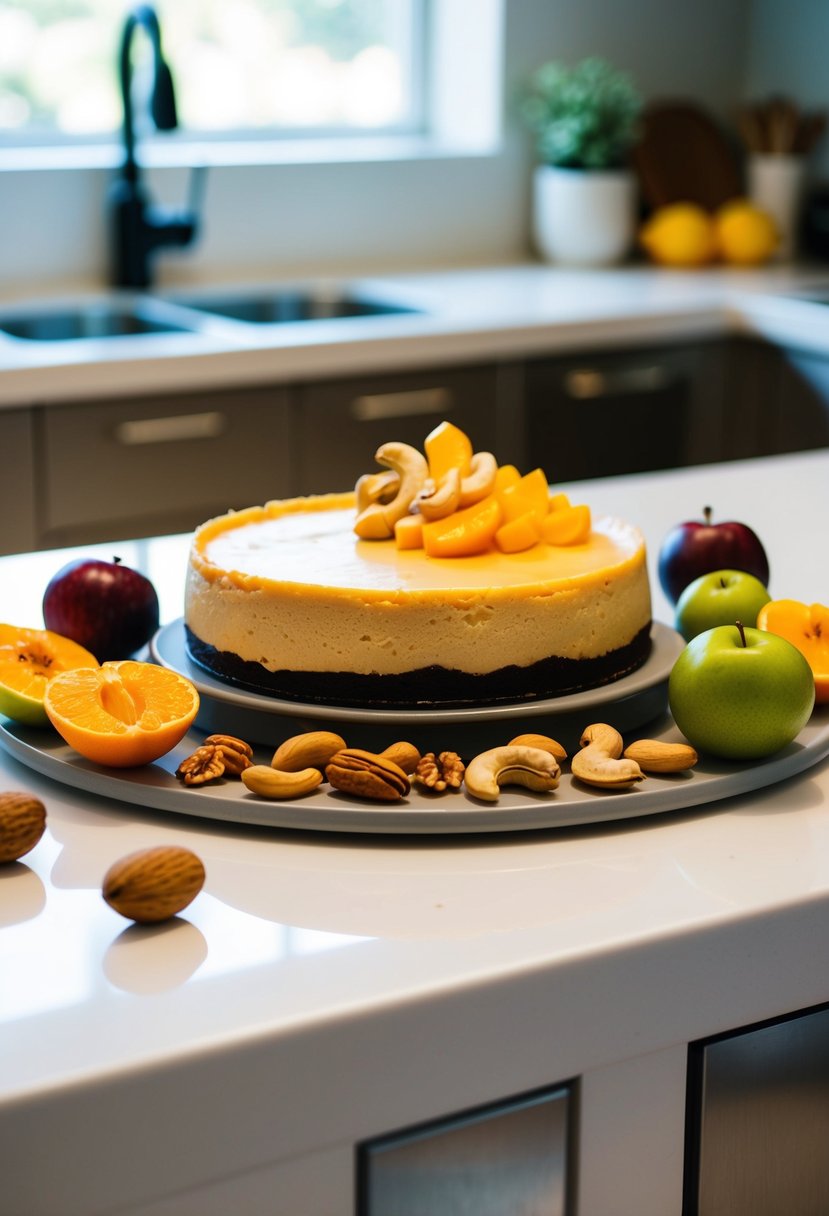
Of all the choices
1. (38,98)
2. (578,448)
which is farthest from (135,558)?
(38,98)

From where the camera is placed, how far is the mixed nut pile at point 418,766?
0.84 m

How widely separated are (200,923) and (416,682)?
0.24 meters

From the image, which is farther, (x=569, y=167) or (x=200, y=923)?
(x=569, y=167)

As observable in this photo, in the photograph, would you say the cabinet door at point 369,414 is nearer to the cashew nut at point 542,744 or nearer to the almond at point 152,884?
the cashew nut at point 542,744

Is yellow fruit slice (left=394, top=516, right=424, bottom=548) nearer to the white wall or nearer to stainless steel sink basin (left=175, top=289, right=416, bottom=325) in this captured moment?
stainless steel sink basin (left=175, top=289, right=416, bottom=325)

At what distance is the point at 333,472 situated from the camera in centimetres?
260

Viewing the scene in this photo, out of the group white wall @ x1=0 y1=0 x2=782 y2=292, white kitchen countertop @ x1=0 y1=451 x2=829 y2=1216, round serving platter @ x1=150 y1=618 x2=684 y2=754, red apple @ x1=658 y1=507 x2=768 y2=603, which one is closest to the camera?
white kitchen countertop @ x1=0 y1=451 x2=829 y2=1216

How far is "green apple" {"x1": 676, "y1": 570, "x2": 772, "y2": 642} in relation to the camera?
1.06 metres

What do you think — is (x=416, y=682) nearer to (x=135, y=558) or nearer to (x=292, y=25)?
(x=135, y=558)

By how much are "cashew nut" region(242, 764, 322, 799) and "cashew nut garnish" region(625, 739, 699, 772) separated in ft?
0.64

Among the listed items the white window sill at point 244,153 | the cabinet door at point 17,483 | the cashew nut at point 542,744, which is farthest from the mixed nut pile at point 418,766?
the white window sill at point 244,153

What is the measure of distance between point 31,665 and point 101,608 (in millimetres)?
84

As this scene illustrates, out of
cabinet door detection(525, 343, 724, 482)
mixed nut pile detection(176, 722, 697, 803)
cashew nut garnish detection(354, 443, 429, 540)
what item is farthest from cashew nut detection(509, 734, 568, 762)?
cabinet door detection(525, 343, 724, 482)

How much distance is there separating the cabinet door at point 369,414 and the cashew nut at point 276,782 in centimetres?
175
